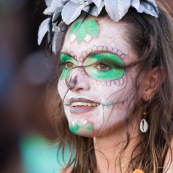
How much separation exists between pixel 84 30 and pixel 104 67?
194 mm

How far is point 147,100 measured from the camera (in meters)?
2.31

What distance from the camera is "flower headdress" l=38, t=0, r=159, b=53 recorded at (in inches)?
87.8

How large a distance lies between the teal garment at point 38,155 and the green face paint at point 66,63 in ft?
5.05

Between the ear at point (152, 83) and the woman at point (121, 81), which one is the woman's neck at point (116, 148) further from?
the ear at point (152, 83)

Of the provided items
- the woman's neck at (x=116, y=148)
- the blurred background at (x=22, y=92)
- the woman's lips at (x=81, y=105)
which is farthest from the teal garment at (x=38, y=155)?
the woman's lips at (x=81, y=105)

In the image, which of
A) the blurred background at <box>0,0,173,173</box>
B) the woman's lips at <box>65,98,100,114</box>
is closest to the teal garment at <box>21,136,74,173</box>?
the blurred background at <box>0,0,173,173</box>

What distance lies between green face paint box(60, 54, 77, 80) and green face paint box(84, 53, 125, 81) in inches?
3.9

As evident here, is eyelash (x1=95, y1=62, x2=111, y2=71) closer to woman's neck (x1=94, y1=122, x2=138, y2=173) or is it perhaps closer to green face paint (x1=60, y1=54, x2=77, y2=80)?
green face paint (x1=60, y1=54, x2=77, y2=80)

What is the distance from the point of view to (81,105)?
7.35 ft

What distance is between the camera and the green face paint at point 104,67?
224 cm

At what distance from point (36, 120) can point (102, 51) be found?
186 centimetres

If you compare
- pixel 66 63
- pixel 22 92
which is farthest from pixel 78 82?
pixel 22 92

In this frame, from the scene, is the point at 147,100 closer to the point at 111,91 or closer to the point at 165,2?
the point at 111,91

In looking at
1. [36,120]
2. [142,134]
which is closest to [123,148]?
[142,134]
